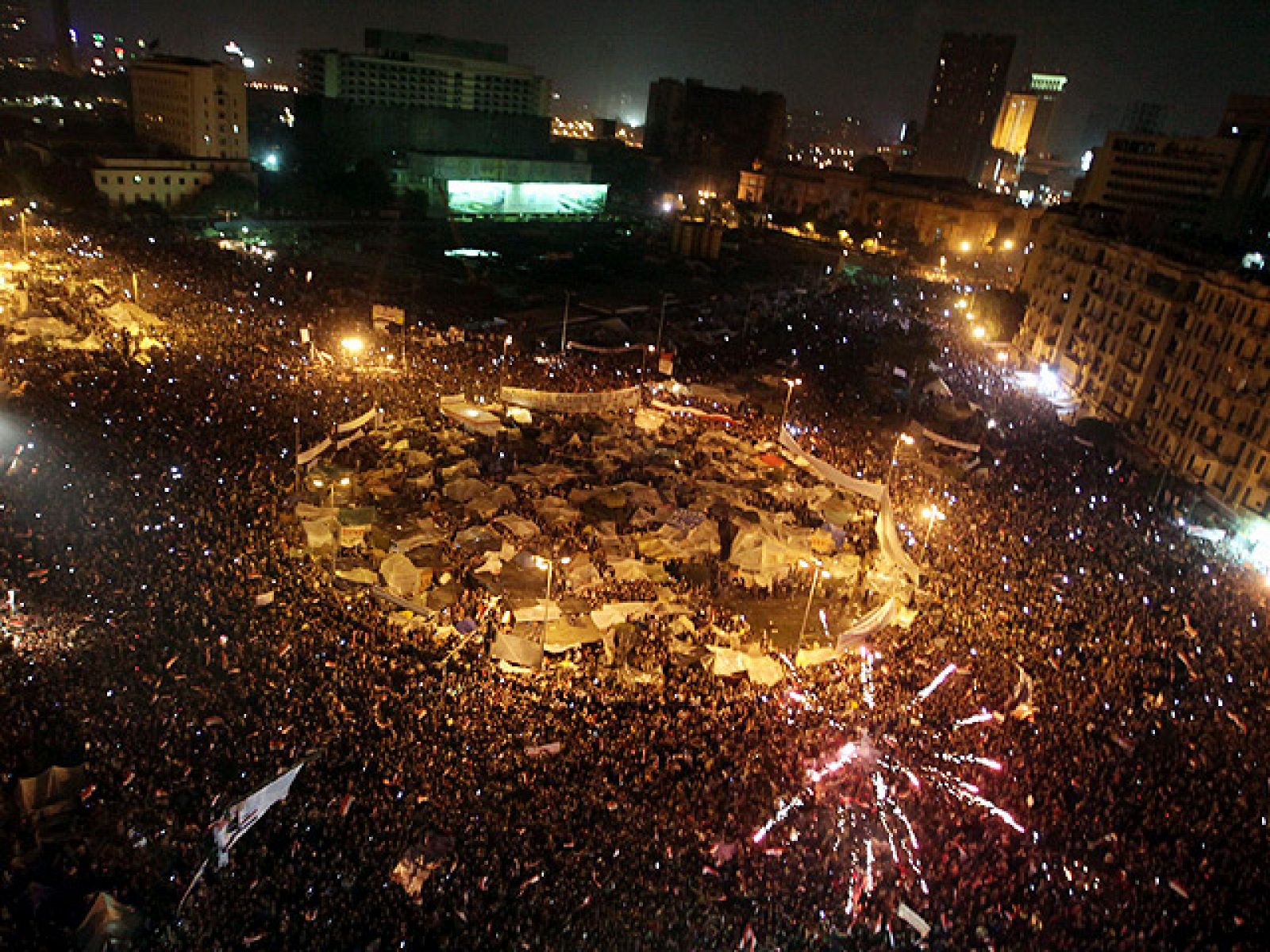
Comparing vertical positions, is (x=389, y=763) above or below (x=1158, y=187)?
below

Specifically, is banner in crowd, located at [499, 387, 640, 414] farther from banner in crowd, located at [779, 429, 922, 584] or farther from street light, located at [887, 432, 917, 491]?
street light, located at [887, 432, 917, 491]

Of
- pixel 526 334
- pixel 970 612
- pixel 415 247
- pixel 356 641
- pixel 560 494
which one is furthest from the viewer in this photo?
pixel 415 247

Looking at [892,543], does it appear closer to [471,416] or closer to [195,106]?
[471,416]

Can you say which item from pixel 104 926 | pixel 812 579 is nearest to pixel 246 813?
pixel 104 926

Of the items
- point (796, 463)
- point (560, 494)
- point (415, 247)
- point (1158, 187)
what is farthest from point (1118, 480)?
point (1158, 187)

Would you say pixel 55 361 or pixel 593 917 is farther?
pixel 55 361

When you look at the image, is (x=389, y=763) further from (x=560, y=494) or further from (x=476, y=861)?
(x=560, y=494)

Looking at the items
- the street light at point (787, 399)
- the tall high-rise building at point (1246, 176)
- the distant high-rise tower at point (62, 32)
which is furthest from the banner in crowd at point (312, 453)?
the distant high-rise tower at point (62, 32)
